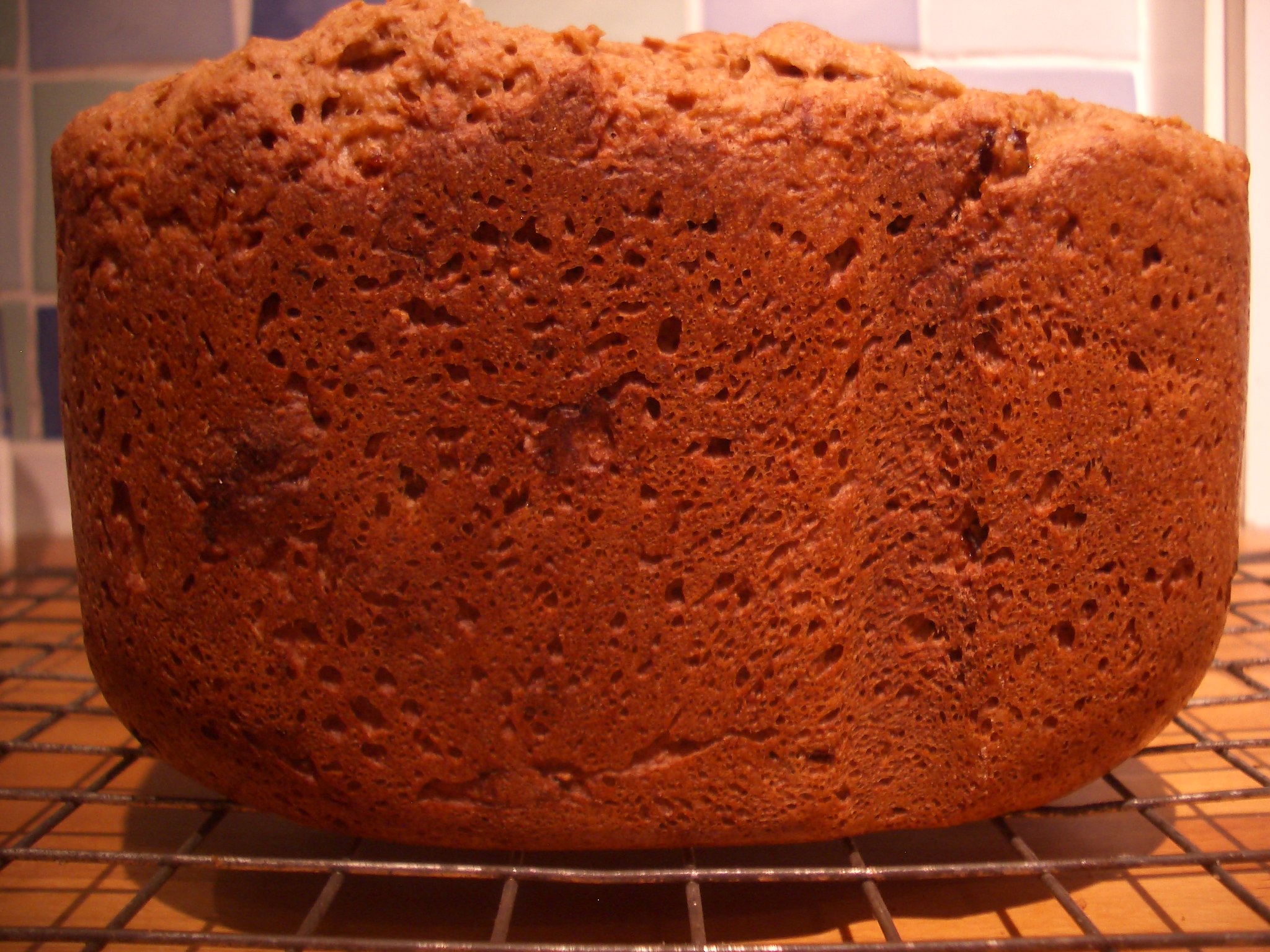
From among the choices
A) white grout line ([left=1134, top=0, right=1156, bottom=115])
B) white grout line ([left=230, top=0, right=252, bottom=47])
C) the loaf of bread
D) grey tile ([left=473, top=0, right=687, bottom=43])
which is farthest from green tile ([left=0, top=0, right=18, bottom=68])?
white grout line ([left=1134, top=0, right=1156, bottom=115])

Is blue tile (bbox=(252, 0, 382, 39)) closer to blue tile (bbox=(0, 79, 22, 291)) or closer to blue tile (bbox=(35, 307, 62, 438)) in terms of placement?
blue tile (bbox=(0, 79, 22, 291))

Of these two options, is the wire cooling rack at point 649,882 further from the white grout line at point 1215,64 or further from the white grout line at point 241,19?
the white grout line at point 241,19

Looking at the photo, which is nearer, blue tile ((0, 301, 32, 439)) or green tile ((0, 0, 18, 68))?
green tile ((0, 0, 18, 68))

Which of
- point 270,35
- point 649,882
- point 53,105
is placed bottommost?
point 649,882

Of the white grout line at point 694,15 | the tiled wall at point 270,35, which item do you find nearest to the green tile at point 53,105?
the tiled wall at point 270,35

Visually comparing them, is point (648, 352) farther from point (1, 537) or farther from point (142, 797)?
point (1, 537)

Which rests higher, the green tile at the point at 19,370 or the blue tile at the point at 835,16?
the blue tile at the point at 835,16

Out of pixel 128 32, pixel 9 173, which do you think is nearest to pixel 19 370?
pixel 9 173

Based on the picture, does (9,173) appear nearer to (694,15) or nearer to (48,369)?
(48,369)
